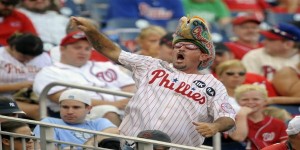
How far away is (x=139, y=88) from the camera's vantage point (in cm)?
804

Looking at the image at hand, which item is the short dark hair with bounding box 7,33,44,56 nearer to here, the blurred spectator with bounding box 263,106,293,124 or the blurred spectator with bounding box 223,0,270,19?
the blurred spectator with bounding box 263,106,293,124

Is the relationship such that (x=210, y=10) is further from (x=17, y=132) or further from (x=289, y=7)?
(x=17, y=132)

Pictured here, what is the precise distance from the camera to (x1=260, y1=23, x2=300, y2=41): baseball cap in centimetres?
1311

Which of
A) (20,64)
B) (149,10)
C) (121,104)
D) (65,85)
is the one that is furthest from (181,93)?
(149,10)

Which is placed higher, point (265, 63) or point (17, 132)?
point (265, 63)

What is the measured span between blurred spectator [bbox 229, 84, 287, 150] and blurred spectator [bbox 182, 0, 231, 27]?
399 centimetres

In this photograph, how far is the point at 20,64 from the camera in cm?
1136

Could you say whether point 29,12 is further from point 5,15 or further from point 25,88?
point 25,88

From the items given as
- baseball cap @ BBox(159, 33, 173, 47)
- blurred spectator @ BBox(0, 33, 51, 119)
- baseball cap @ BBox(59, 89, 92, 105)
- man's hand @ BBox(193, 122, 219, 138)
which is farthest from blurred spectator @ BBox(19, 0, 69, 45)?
man's hand @ BBox(193, 122, 219, 138)

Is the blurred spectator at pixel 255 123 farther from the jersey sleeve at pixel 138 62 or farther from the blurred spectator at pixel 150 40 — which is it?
the jersey sleeve at pixel 138 62

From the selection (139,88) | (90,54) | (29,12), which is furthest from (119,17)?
(139,88)

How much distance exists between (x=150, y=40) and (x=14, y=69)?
1.97m

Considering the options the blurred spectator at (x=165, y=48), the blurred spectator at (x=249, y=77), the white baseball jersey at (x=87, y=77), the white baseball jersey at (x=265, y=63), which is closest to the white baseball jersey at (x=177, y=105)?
the white baseball jersey at (x=87, y=77)

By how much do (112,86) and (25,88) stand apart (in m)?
0.88
